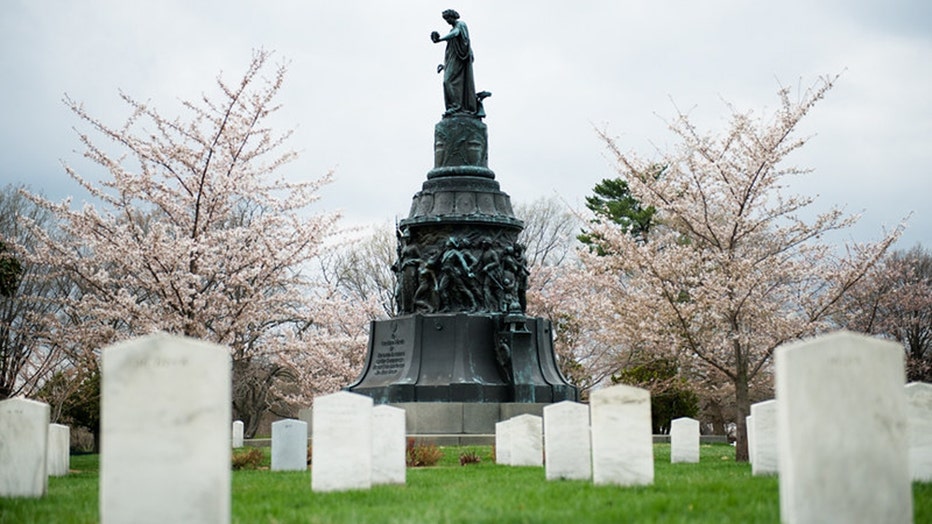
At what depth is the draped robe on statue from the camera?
23.6 metres

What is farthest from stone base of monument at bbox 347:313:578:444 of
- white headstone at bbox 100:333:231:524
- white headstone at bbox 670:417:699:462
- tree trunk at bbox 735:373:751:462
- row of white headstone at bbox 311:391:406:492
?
white headstone at bbox 100:333:231:524

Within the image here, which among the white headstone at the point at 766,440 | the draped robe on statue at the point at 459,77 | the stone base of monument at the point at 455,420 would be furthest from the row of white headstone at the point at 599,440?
the draped robe on statue at the point at 459,77

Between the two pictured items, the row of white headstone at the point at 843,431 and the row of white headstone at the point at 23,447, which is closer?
the row of white headstone at the point at 843,431

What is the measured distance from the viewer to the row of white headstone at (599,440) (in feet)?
36.7

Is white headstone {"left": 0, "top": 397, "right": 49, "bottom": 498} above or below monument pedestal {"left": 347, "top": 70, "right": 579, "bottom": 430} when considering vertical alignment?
below

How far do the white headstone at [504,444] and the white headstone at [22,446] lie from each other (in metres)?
7.41

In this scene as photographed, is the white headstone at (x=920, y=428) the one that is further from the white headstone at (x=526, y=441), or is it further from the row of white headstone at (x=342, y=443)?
the white headstone at (x=526, y=441)

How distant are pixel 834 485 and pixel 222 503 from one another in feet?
12.8

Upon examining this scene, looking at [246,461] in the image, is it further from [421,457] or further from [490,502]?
[490,502]

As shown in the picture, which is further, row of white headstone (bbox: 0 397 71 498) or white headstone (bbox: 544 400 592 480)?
white headstone (bbox: 544 400 592 480)

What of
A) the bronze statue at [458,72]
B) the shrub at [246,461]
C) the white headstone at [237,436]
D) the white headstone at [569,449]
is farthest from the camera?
the white headstone at [237,436]

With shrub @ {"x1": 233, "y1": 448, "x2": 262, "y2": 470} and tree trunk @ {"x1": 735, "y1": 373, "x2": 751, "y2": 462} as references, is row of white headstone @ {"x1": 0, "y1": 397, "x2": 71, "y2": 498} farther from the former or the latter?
tree trunk @ {"x1": 735, "y1": 373, "x2": 751, "y2": 462}

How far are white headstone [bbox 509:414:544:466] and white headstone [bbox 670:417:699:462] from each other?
8.81ft

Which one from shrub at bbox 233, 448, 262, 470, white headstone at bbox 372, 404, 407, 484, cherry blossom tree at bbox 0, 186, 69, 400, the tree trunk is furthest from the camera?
cherry blossom tree at bbox 0, 186, 69, 400
